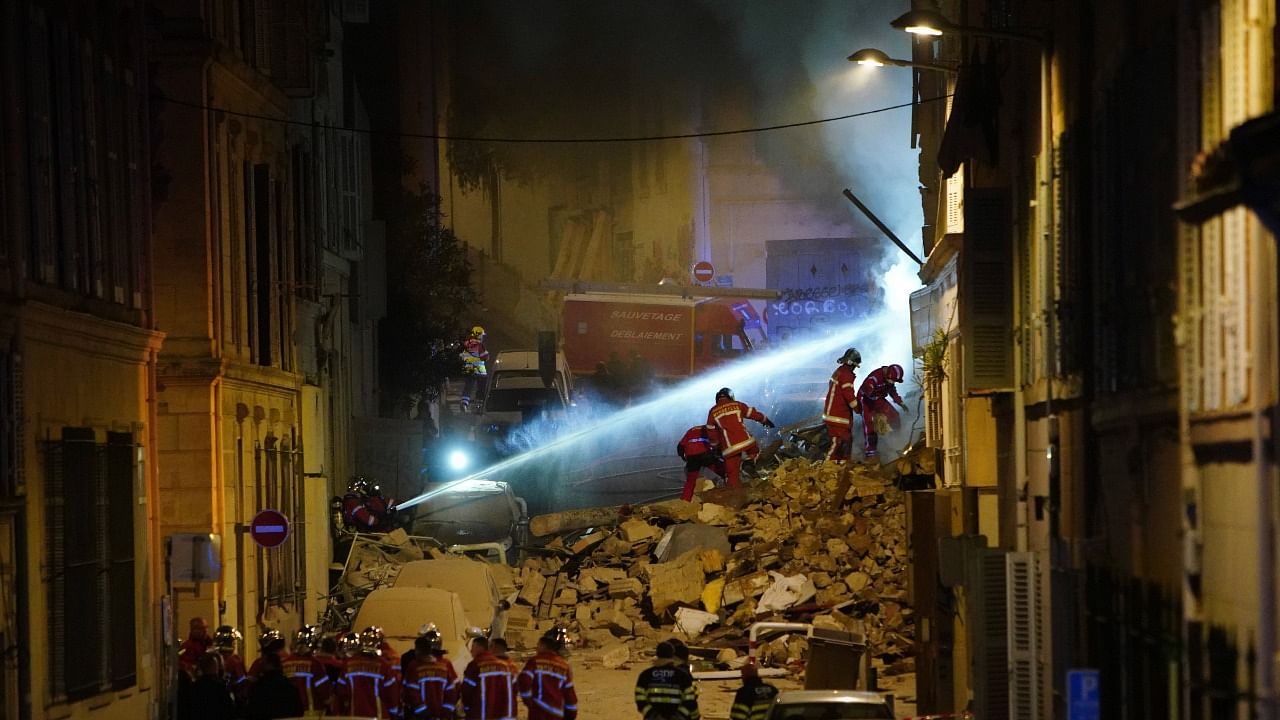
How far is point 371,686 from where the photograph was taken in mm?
16172

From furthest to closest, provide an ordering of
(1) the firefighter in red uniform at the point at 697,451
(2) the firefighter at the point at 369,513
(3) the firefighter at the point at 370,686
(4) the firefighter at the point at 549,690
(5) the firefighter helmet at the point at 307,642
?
1. (2) the firefighter at the point at 369,513
2. (1) the firefighter in red uniform at the point at 697,451
3. (5) the firefighter helmet at the point at 307,642
4. (3) the firefighter at the point at 370,686
5. (4) the firefighter at the point at 549,690

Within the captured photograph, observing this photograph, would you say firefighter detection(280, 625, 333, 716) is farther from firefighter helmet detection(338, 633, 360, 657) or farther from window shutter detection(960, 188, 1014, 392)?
window shutter detection(960, 188, 1014, 392)

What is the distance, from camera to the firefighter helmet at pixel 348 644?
59.9 ft

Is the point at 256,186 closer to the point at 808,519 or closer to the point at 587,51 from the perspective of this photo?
the point at 808,519

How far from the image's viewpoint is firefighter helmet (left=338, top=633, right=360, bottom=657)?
18259mm

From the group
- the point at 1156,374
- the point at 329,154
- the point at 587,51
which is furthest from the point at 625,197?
the point at 1156,374

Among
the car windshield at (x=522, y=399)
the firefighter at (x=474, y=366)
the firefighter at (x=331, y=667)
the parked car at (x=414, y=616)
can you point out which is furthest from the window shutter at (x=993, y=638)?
the firefighter at (x=474, y=366)

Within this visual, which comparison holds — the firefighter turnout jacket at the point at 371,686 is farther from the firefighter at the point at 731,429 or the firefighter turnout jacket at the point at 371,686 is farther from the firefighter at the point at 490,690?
the firefighter at the point at 731,429

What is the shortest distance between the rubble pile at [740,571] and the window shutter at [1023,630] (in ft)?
33.5

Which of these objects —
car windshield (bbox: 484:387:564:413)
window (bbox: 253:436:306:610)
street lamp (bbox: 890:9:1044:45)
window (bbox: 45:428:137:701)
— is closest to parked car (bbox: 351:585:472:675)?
window (bbox: 45:428:137:701)

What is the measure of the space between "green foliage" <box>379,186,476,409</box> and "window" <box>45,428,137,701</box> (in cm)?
2509

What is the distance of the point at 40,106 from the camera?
17297 millimetres

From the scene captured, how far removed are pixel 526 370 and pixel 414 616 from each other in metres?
22.4

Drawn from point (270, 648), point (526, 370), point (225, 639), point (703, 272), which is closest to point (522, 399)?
point (526, 370)
